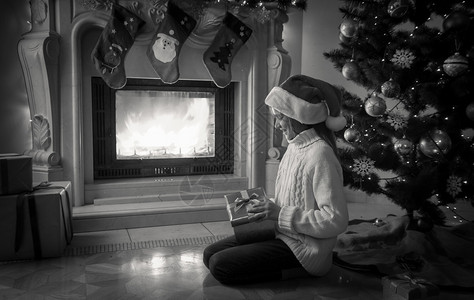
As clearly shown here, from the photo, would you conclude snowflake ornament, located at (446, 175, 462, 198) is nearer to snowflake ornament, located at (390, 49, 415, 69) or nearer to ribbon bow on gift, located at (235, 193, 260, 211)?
snowflake ornament, located at (390, 49, 415, 69)

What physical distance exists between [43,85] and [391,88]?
2342 millimetres

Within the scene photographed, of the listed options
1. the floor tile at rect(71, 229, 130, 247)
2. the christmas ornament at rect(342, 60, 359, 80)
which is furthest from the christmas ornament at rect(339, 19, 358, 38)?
the floor tile at rect(71, 229, 130, 247)

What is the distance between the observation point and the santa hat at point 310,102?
1.75 meters

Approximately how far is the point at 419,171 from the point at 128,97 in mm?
2238

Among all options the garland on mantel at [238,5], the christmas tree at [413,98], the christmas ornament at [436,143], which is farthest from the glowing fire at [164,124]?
the christmas ornament at [436,143]

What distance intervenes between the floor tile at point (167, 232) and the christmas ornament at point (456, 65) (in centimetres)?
173

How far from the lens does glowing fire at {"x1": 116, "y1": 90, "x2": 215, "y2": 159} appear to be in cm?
336

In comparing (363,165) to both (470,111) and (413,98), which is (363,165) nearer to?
(413,98)

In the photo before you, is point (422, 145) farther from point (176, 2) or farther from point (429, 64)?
point (176, 2)

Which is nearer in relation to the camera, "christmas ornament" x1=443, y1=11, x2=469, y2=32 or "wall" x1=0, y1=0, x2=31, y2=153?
"christmas ornament" x1=443, y1=11, x2=469, y2=32

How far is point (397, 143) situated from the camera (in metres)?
2.15

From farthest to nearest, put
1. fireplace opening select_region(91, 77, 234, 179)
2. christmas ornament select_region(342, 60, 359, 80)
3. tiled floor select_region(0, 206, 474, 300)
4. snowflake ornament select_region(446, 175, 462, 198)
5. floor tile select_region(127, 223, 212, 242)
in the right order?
1. fireplace opening select_region(91, 77, 234, 179)
2. floor tile select_region(127, 223, 212, 242)
3. christmas ornament select_region(342, 60, 359, 80)
4. snowflake ornament select_region(446, 175, 462, 198)
5. tiled floor select_region(0, 206, 474, 300)

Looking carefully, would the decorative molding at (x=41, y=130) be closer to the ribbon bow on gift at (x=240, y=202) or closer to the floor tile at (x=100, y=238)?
the floor tile at (x=100, y=238)

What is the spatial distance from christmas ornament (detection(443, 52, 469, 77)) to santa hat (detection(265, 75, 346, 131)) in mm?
→ 612
